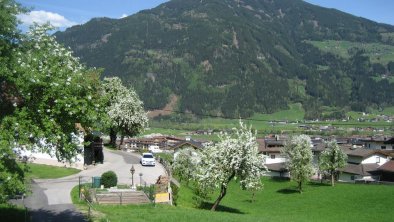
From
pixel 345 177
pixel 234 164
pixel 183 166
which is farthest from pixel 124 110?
pixel 345 177

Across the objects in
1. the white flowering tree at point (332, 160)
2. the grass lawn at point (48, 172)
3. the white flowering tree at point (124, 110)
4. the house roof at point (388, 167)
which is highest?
the white flowering tree at point (124, 110)

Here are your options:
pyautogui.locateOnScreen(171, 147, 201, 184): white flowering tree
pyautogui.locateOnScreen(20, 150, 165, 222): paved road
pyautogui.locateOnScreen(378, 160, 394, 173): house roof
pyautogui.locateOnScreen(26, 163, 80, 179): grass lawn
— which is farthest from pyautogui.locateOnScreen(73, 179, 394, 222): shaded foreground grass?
pyautogui.locateOnScreen(378, 160, 394, 173): house roof

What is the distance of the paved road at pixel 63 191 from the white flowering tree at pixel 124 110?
48.6 ft

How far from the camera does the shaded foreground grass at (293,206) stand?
1458 inches

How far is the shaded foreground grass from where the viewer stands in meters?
37.0

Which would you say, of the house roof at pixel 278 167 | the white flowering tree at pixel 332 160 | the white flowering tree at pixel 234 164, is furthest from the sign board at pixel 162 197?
the house roof at pixel 278 167

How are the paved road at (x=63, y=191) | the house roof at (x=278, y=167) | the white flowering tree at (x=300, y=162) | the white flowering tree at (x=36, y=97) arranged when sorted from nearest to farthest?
the white flowering tree at (x=36, y=97) → the paved road at (x=63, y=191) → the white flowering tree at (x=300, y=162) → the house roof at (x=278, y=167)

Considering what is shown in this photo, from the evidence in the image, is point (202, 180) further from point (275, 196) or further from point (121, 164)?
point (275, 196)

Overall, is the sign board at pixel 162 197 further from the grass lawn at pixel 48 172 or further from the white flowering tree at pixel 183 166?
the white flowering tree at pixel 183 166

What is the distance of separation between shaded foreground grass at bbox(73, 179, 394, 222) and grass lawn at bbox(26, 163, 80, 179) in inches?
537

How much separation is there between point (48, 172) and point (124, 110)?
33397 mm

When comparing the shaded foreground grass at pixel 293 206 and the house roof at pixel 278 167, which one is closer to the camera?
the shaded foreground grass at pixel 293 206

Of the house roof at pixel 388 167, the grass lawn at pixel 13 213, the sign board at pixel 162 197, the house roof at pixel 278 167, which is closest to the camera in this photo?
the grass lawn at pixel 13 213

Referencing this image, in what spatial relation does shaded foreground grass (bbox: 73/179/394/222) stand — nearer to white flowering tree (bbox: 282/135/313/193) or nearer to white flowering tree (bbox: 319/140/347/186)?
white flowering tree (bbox: 282/135/313/193)
